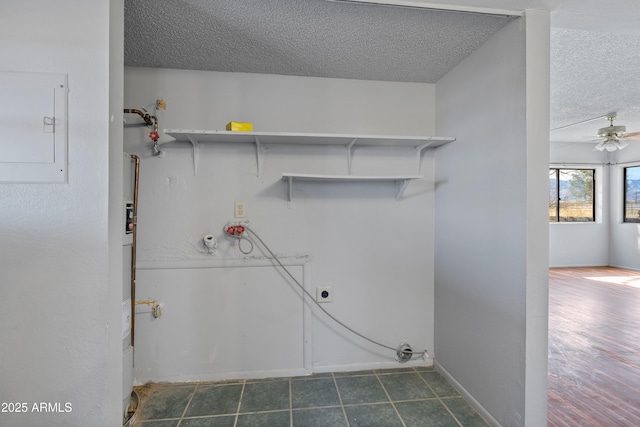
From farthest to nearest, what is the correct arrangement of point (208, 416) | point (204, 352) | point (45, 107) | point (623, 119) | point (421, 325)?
point (623, 119) < point (421, 325) < point (204, 352) < point (208, 416) < point (45, 107)

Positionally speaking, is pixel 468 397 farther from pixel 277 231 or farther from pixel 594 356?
pixel 277 231

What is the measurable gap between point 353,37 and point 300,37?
0.29m

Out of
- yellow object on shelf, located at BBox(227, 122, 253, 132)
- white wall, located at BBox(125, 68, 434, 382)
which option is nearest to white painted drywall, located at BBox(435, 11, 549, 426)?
white wall, located at BBox(125, 68, 434, 382)

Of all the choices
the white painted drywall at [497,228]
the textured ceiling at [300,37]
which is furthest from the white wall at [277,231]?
the white painted drywall at [497,228]

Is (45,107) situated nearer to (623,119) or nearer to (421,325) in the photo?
(421,325)

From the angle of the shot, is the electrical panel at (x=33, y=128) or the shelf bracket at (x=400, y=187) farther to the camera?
the shelf bracket at (x=400, y=187)

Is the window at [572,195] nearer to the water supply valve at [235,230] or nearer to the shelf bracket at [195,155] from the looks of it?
the water supply valve at [235,230]

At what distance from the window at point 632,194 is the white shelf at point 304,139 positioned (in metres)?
5.65

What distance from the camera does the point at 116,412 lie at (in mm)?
1185

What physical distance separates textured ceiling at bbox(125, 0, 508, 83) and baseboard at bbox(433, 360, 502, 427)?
2.06 meters

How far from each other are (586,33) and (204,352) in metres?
3.07

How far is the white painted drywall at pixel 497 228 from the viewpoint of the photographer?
1.33 meters

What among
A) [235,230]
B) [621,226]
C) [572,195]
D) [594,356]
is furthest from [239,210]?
[621,226]

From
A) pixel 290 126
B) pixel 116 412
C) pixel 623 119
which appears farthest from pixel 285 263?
pixel 623 119
